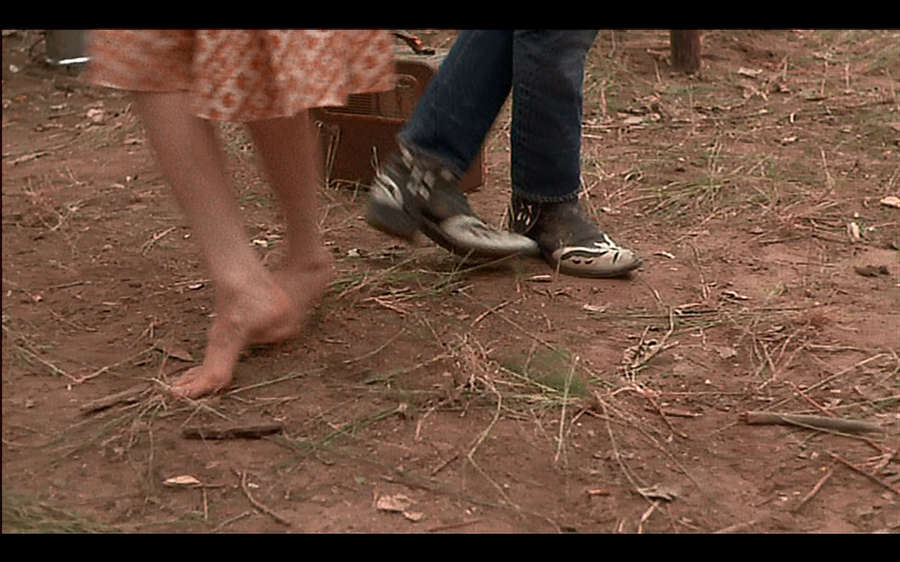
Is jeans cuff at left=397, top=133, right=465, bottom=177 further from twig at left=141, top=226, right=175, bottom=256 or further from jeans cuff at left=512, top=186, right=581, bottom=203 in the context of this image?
twig at left=141, top=226, right=175, bottom=256

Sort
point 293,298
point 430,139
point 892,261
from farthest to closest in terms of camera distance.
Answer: point 892,261 → point 430,139 → point 293,298

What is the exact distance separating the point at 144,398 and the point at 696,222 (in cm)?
146

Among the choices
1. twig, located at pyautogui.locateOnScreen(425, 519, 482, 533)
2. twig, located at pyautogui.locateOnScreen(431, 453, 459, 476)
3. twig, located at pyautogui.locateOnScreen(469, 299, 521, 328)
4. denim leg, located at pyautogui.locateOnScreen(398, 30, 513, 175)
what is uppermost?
denim leg, located at pyautogui.locateOnScreen(398, 30, 513, 175)

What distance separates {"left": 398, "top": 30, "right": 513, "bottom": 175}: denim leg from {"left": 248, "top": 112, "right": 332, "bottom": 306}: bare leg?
0.42m

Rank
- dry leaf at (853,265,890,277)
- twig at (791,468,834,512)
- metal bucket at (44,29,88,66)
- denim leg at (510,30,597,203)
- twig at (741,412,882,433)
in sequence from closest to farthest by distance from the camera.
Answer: twig at (791,468,834,512) < twig at (741,412,882,433) < denim leg at (510,30,597,203) < dry leaf at (853,265,890,277) < metal bucket at (44,29,88,66)

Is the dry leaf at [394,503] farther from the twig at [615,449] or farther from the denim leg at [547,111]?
the denim leg at [547,111]

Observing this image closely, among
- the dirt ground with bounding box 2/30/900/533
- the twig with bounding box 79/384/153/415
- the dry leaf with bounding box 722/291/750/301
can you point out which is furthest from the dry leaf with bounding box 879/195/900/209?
the twig with bounding box 79/384/153/415

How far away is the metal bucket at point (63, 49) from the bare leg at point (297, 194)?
2.39 metres

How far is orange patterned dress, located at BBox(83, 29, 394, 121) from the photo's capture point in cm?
177

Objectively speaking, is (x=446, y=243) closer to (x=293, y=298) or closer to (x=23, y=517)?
(x=293, y=298)

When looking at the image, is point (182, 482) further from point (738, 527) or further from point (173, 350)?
point (738, 527)

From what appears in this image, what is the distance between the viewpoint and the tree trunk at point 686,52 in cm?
425
